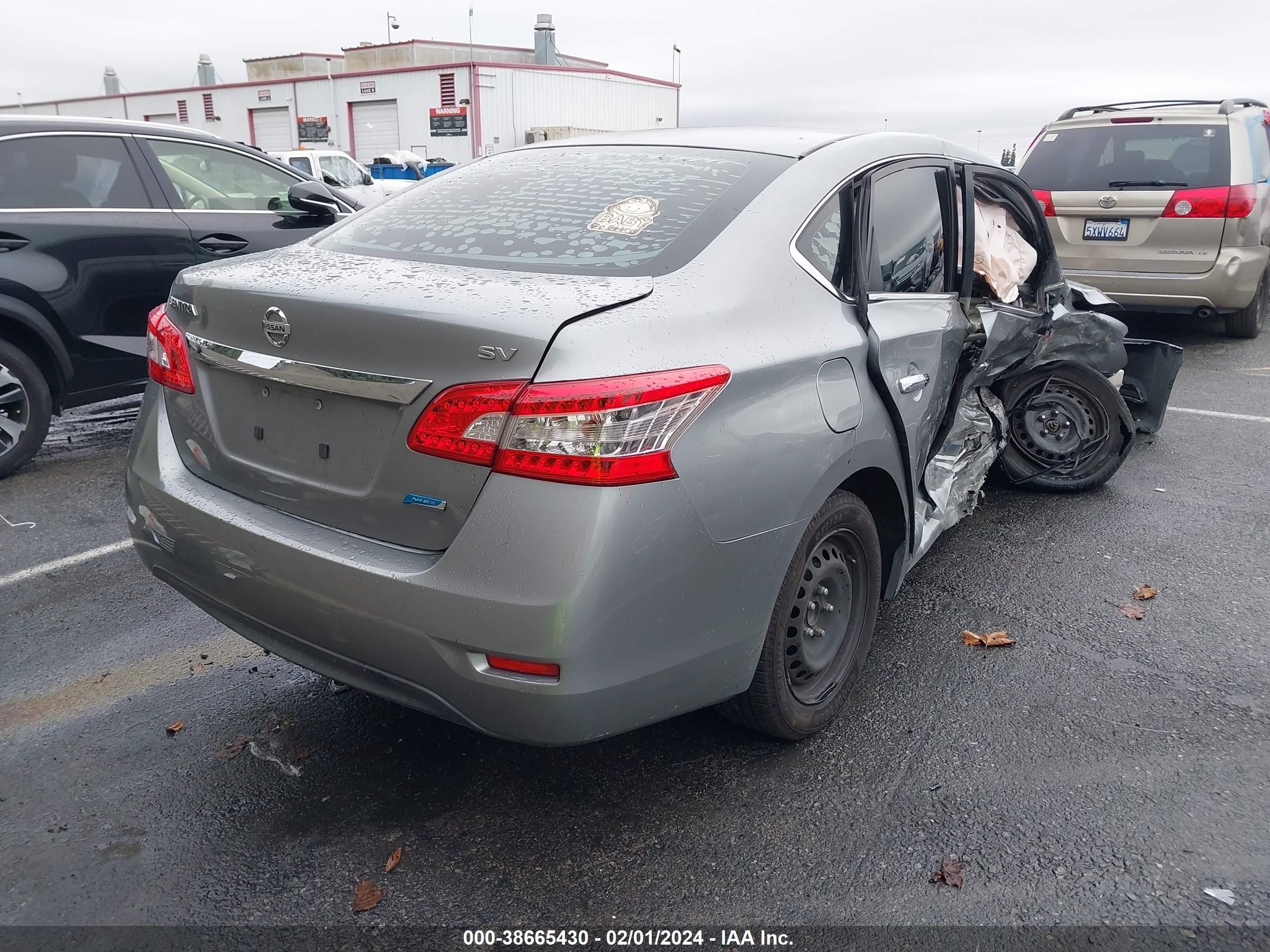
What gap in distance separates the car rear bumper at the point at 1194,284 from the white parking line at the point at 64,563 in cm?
713

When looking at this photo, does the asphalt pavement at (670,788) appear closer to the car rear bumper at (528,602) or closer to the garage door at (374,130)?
the car rear bumper at (528,602)

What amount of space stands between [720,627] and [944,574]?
2.14 meters

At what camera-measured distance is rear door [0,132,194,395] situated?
16.1 ft

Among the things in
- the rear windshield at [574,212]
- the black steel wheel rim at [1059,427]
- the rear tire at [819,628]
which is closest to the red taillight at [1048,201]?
the black steel wheel rim at [1059,427]

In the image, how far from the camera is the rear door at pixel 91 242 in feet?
16.1

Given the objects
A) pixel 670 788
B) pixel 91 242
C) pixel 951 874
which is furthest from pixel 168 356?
pixel 91 242

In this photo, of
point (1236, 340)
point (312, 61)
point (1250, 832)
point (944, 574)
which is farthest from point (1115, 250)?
point (312, 61)

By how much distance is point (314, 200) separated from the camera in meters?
5.58

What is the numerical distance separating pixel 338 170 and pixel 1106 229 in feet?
50.4

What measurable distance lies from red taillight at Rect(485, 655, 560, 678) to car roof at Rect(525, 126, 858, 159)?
1690 mm

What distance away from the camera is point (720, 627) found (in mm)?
2244

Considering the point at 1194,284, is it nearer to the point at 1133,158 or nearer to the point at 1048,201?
the point at 1133,158

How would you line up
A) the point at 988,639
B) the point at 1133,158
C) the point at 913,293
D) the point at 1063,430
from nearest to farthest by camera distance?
the point at 913,293 < the point at 988,639 < the point at 1063,430 < the point at 1133,158

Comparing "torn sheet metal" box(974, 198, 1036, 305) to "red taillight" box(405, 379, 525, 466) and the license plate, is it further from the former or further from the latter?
the license plate
